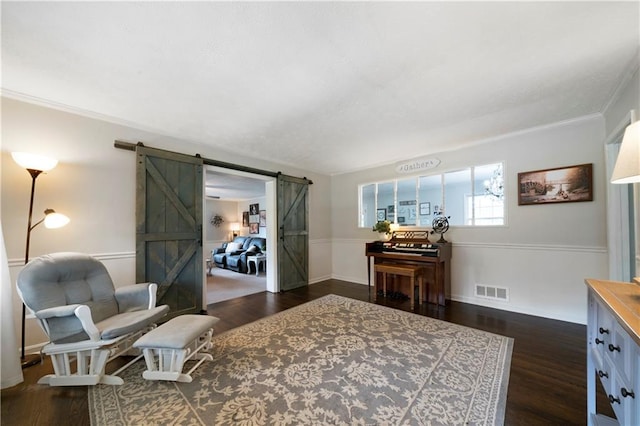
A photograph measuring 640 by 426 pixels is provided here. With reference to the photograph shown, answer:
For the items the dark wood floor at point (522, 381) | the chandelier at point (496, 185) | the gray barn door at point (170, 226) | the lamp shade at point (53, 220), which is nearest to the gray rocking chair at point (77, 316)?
the dark wood floor at point (522, 381)

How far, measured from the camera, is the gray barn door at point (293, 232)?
4.62m

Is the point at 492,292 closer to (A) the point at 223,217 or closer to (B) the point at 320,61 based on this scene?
(B) the point at 320,61

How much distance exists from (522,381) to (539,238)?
84.0 inches

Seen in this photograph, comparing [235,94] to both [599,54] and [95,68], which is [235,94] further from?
[599,54]

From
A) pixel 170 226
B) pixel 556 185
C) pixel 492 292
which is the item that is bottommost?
pixel 492 292

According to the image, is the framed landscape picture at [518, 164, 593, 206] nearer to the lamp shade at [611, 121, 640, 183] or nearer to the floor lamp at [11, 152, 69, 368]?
the lamp shade at [611, 121, 640, 183]

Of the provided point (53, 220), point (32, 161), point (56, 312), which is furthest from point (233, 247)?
point (56, 312)

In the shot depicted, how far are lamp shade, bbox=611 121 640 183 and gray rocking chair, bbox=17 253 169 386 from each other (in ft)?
10.8

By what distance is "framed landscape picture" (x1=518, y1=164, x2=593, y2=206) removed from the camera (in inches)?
114

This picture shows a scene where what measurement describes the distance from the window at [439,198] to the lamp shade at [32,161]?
4.61 metres

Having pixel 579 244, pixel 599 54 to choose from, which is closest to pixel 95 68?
pixel 599 54

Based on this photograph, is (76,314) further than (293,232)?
No

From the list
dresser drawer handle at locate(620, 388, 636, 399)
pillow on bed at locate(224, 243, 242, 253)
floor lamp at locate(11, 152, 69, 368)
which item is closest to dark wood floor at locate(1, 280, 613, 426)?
Answer: floor lamp at locate(11, 152, 69, 368)

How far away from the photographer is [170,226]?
3.21 meters
